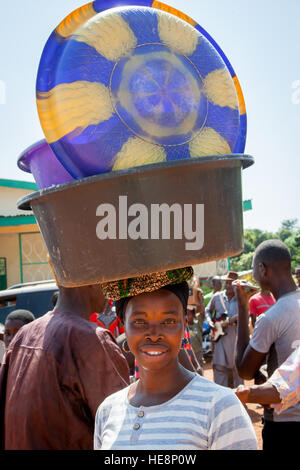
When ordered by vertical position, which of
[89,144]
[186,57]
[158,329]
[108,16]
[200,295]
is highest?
[108,16]

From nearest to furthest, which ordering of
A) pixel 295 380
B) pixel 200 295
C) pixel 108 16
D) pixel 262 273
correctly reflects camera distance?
pixel 108 16 < pixel 295 380 < pixel 262 273 < pixel 200 295

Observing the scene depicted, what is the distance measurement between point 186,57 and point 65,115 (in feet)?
1.49

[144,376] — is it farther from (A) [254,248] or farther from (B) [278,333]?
(A) [254,248]

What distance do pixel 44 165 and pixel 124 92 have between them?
44 centimetres

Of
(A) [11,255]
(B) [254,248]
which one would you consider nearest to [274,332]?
(A) [11,255]

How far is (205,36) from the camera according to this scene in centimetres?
156

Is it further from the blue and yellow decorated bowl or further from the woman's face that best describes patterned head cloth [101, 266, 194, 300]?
the blue and yellow decorated bowl

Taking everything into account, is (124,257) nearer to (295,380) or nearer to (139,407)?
(139,407)

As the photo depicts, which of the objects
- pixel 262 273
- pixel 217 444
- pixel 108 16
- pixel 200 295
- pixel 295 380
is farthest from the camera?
pixel 200 295

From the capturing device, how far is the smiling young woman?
4.15ft

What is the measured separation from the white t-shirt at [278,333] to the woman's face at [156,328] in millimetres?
1300

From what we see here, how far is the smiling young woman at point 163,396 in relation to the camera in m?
1.26

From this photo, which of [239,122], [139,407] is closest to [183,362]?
[139,407]

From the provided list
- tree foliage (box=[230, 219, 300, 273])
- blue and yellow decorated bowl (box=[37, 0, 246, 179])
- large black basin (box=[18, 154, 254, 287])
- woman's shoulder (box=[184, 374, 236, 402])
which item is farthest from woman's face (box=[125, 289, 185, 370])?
tree foliage (box=[230, 219, 300, 273])
